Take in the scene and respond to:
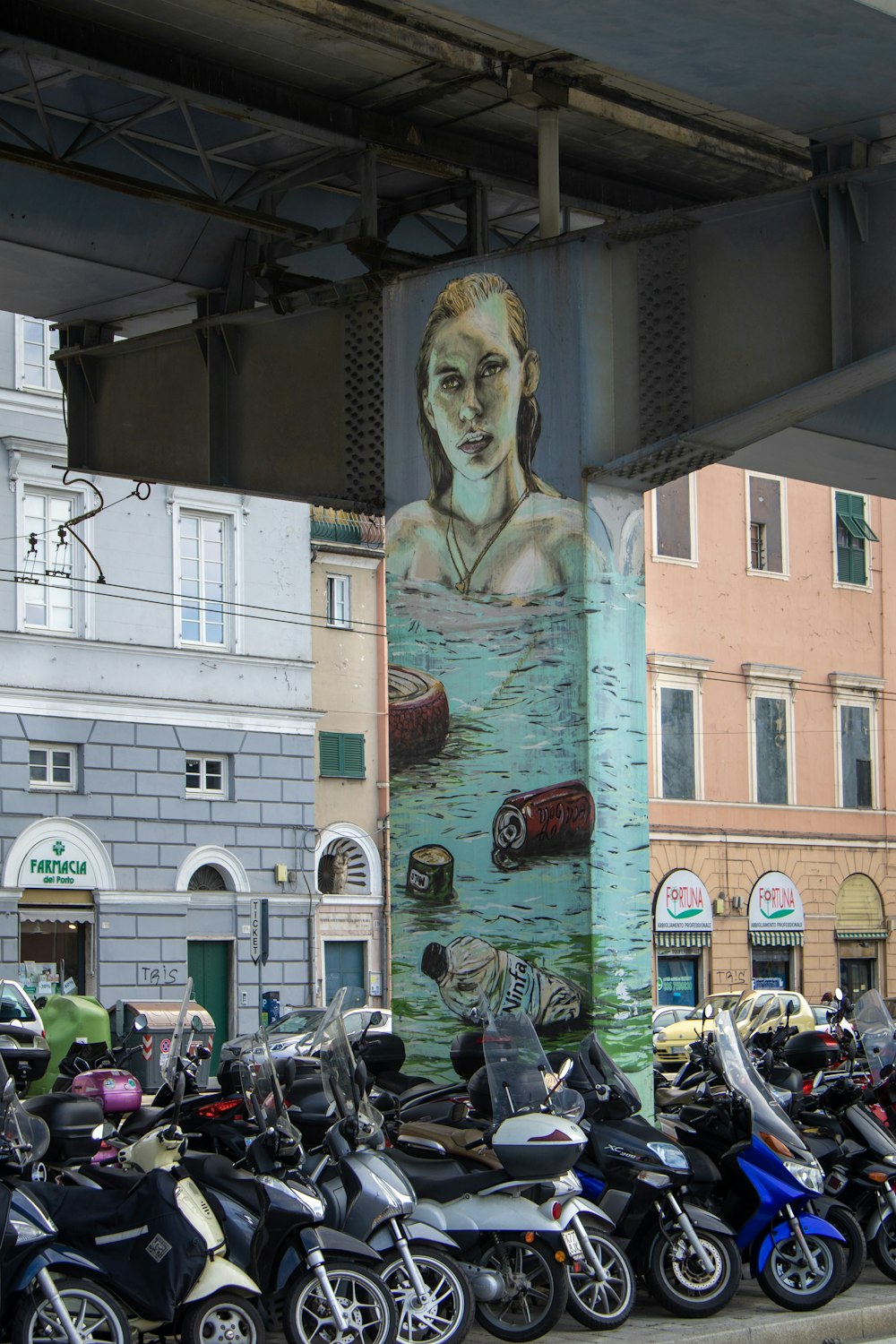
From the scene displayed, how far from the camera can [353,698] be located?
4131 cm

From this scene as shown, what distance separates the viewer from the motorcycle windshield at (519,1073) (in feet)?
33.6

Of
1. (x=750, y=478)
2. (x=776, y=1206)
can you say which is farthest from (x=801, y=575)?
(x=776, y=1206)

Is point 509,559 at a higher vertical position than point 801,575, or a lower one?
lower

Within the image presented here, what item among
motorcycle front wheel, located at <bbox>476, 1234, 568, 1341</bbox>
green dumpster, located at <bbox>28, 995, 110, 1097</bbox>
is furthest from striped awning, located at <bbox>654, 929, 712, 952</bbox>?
motorcycle front wheel, located at <bbox>476, 1234, 568, 1341</bbox>

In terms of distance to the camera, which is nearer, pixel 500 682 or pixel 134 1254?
pixel 134 1254

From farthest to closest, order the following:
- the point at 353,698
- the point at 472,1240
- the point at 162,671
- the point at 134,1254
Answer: the point at 353,698 < the point at 162,671 < the point at 472,1240 < the point at 134,1254

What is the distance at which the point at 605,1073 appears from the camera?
37.0ft

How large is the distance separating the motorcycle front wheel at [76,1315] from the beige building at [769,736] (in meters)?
32.8

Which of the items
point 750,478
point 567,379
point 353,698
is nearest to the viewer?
point 567,379

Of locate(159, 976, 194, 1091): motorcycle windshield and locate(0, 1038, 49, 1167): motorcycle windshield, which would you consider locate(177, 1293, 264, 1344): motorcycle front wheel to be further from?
locate(159, 976, 194, 1091): motorcycle windshield

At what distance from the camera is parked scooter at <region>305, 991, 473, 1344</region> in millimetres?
9398

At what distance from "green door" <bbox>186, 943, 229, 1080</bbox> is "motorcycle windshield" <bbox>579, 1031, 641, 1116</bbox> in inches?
979

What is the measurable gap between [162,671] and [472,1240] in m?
26.3

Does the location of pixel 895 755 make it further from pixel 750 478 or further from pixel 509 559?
pixel 509 559
